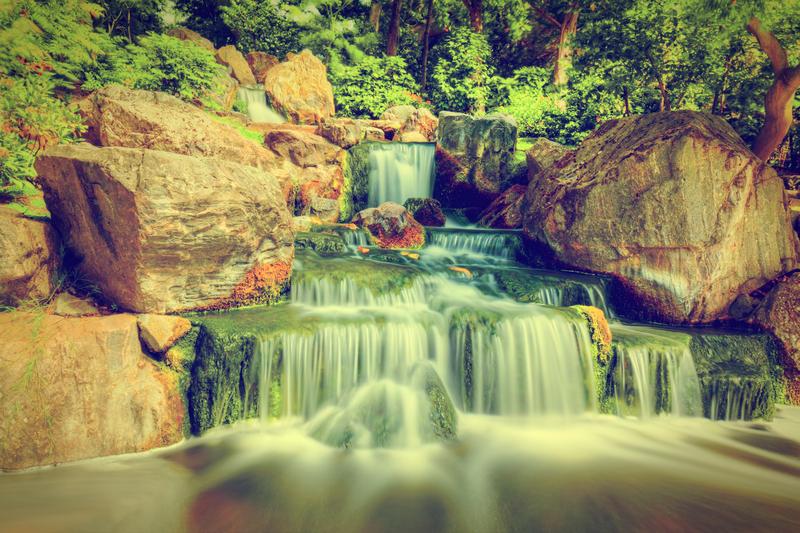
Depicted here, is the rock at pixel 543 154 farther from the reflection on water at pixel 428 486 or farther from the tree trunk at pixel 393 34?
the tree trunk at pixel 393 34

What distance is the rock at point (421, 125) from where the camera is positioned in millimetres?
14797

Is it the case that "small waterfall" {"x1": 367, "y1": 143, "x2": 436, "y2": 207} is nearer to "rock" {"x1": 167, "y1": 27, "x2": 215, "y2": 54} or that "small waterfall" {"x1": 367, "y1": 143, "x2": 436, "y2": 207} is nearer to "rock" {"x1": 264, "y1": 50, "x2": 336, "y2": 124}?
"rock" {"x1": 264, "y1": 50, "x2": 336, "y2": 124}

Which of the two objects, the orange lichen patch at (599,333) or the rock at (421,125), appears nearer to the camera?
the orange lichen patch at (599,333)

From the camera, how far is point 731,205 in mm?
5961

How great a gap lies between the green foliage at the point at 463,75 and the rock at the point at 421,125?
4.27 m

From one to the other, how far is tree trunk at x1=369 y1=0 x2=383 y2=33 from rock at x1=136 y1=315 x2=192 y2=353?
2236 cm

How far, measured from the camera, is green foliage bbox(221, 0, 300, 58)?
21797 millimetres

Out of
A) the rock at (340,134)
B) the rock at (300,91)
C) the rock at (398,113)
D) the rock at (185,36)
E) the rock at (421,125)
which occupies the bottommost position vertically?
the rock at (340,134)

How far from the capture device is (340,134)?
11945mm

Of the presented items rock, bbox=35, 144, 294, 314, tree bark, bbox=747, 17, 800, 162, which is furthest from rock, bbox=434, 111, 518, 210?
rock, bbox=35, 144, 294, 314

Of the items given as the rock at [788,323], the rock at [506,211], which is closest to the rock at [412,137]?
the rock at [506,211]

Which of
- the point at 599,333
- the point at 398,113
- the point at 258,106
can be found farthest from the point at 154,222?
the point at 258,106

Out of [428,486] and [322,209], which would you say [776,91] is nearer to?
[428,486]

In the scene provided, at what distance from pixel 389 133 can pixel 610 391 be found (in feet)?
38.6
